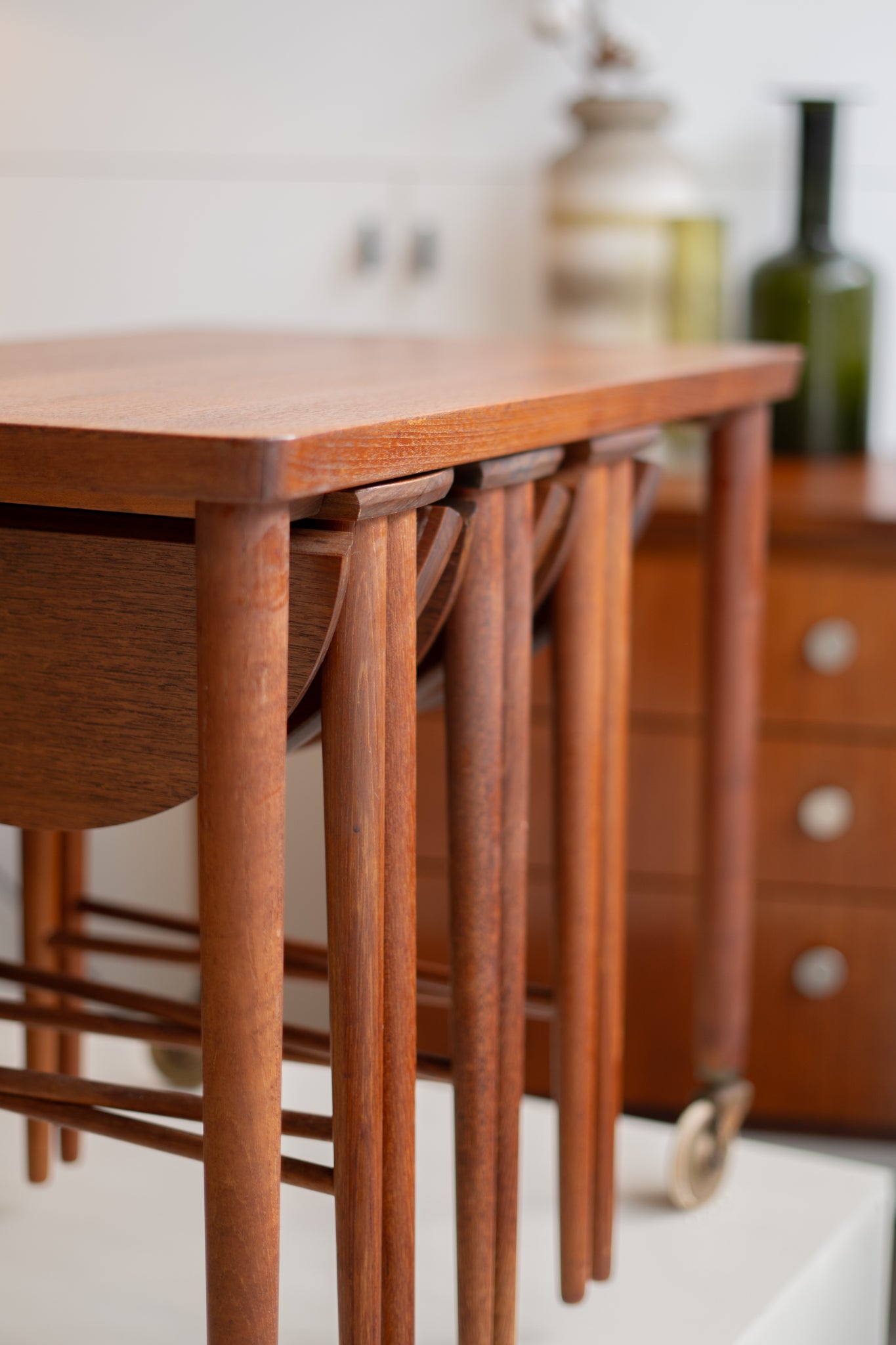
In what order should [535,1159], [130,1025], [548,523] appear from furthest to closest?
1. [535,1159]
2. [130,1025]
3. [548,523]

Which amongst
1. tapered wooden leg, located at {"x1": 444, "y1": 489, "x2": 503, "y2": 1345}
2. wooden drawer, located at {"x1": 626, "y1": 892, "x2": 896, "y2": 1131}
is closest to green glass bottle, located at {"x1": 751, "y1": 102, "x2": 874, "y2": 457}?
wooden drawer, located at {"x1": 626, "y1": 892, "x2": 896, "y2": 1131}

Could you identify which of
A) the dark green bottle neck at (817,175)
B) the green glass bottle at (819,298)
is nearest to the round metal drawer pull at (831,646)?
the green glass bottle at (819,298)

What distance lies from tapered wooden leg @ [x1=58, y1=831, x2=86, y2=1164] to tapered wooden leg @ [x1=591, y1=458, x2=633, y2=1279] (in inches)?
19.5

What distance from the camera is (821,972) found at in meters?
1.93

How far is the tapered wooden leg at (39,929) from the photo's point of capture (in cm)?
135

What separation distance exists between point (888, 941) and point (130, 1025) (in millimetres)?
1078

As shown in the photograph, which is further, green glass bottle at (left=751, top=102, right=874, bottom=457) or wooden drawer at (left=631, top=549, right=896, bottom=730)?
green glass bottle at (left=751, top=102, right=874, bottom=457)

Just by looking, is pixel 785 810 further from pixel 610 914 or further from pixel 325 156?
pixel 325 156

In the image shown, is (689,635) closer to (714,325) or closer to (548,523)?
(714,325)

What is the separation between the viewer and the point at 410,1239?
0.88 metres

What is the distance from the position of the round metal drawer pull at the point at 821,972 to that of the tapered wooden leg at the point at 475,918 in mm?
1026

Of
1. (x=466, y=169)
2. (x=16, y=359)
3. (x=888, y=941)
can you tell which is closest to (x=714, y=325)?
(x=466, y=169)

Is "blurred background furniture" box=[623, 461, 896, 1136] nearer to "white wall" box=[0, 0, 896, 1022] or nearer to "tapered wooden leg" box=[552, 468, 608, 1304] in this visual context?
"white wall" box=[0, 0, 896, 1022]

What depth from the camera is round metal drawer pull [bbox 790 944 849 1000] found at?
192cm
